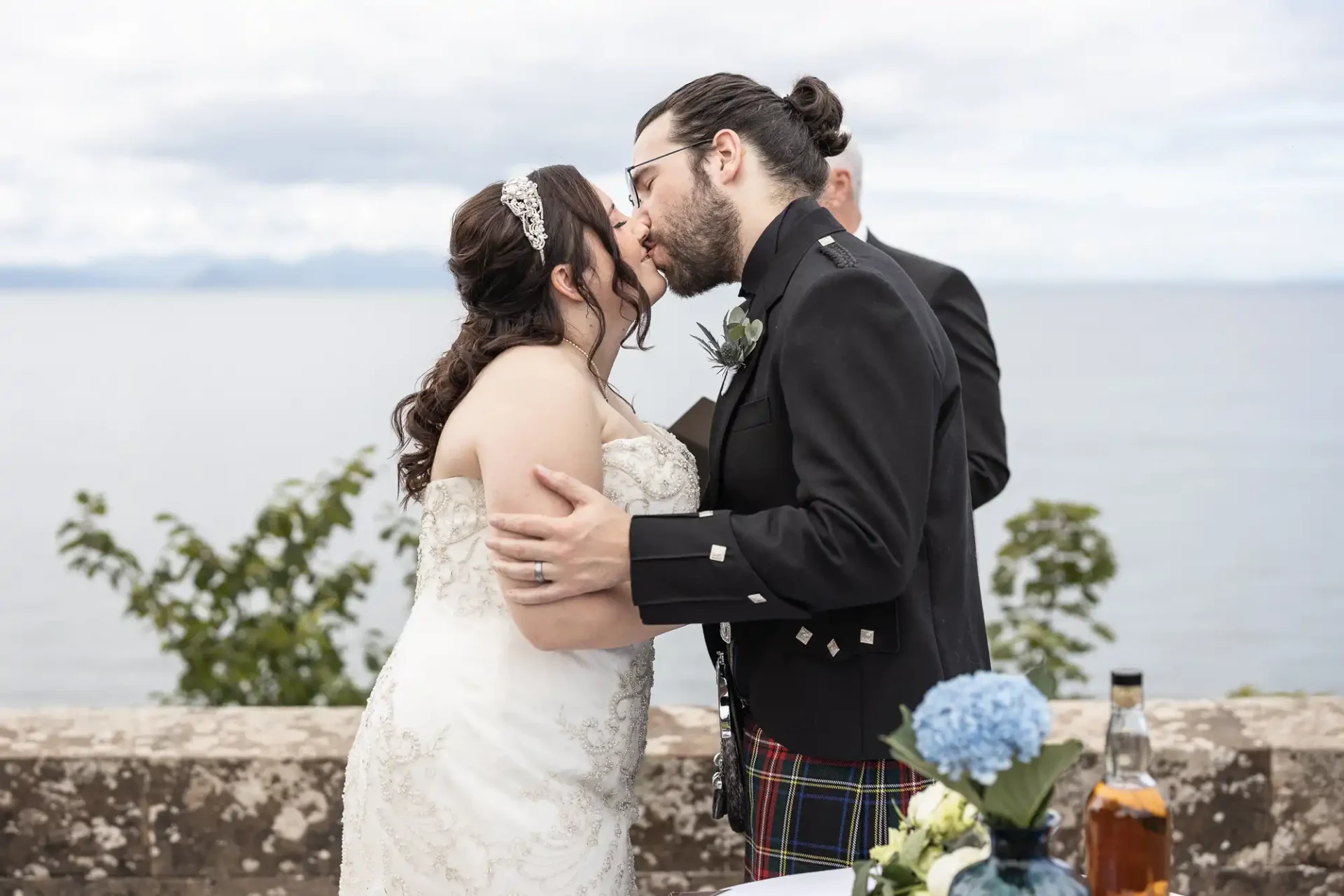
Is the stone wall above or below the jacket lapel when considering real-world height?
below

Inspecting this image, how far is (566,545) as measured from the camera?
1.79 metres

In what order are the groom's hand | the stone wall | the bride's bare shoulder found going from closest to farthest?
1. the groom's hand
2. the bride's bare shoulder
3. the stone wall

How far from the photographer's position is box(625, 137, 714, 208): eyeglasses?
2.06 metres

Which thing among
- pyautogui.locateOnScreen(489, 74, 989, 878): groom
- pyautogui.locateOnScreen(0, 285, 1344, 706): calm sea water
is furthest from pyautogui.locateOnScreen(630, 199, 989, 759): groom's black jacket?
pyautogui.locateOnScreen(0, 285, 1344, 706): calm sea water

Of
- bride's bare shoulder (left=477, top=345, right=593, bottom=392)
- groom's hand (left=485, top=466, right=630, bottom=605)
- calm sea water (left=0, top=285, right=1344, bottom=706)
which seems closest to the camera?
groom's hand (left=485, top=466, right=630, bottom=605)

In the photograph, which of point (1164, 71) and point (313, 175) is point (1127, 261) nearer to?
point (1164, 71)

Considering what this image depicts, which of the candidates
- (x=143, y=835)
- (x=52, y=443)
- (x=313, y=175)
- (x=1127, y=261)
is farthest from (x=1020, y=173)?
(x=52, y=443)

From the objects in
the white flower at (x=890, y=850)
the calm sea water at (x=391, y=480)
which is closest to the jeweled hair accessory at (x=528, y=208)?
the calm sea water at (x=391, y=480)

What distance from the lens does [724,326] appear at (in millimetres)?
1916

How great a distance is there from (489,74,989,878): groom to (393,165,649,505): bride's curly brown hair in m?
0.12

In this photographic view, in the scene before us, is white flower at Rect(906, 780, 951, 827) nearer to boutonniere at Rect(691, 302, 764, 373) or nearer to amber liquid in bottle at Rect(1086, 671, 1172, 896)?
amber liquid in bottle at Rect(1086, 671, 1172, 896)

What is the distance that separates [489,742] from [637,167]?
3.11 ft

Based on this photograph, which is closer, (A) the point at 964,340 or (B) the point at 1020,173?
(A) the point at 964,340

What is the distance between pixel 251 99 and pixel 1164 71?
3.39 meters
